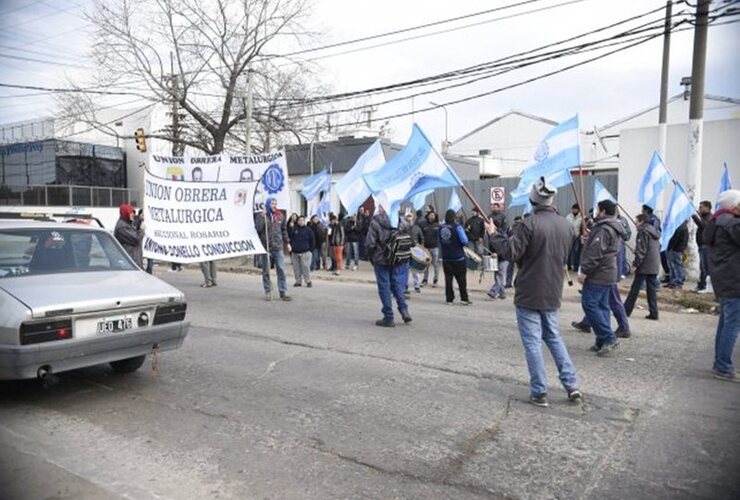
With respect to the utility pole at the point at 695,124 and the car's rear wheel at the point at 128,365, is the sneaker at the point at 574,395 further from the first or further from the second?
the utility pole at the point at 695,124

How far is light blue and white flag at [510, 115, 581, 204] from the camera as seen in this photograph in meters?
10.1

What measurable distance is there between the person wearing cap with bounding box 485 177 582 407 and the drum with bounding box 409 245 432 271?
6933 mm

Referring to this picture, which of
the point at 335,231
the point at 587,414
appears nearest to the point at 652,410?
the point at 587,414

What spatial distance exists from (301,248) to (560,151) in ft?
20.2

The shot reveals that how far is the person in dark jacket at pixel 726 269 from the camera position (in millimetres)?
5875

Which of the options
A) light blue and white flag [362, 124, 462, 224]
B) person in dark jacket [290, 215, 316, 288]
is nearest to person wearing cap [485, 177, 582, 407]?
light blue and white flag [362, 124, 462, 224]

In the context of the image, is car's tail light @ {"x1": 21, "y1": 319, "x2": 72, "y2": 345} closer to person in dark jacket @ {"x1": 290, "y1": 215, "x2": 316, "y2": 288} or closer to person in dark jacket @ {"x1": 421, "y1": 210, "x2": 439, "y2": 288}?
person in dark jacket @ {"x1": 290, "y1": 215, "x2": 316, "y2": 288}

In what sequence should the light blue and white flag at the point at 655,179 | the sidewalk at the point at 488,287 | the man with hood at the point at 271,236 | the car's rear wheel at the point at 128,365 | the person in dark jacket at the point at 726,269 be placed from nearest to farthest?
the person in dark jacket at the point at 726,269 < the car's rear wheel at the point at 128,365 < the sidewalk at the point at 488,287 < the man with hood at the point at 271,236 < the light blue and white flag at the point at 655,179

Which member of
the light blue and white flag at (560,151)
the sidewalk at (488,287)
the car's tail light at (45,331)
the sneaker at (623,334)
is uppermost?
the light blue and white flag at (560,151)

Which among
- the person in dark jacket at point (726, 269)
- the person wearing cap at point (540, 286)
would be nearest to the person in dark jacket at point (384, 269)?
the person wearing cap at point (540, 286)

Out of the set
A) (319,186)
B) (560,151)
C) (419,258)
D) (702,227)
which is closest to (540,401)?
(560,151)

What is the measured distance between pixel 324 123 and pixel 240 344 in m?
21.1

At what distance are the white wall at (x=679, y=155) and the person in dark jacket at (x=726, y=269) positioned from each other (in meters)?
9.05

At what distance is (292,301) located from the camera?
1136cm
